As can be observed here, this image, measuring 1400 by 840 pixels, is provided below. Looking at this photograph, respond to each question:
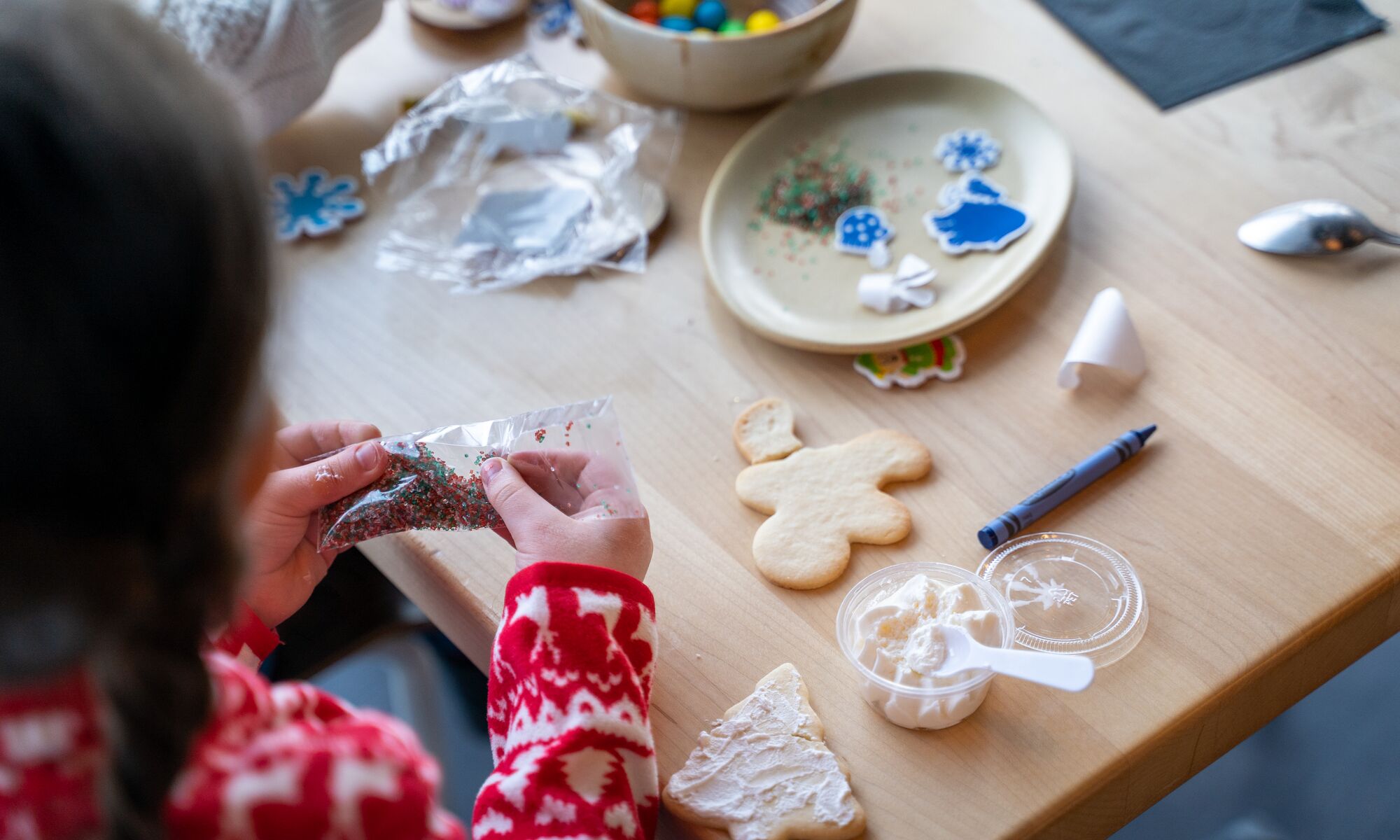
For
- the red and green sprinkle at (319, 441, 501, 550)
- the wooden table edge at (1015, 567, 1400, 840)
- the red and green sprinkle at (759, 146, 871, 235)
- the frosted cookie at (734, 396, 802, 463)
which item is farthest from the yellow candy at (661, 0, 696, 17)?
the wooden table edge at (1015, 567, 1400, 840)

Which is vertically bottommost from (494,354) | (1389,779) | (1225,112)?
(1389,779)

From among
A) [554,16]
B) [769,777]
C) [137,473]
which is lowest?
[769,777]

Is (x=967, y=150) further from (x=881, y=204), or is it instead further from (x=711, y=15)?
(x=711, y=15)

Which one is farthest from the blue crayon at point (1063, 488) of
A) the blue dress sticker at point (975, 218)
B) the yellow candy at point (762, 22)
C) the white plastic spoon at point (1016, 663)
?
the yellow candy at point (762, 22)

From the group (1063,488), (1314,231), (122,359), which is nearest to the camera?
(122,359)

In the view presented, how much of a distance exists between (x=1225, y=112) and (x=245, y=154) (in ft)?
3.12

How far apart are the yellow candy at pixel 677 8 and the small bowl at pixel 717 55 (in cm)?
9

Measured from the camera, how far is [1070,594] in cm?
73

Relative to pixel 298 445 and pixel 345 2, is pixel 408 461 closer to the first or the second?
pixel 298 445

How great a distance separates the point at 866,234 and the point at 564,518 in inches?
16.7

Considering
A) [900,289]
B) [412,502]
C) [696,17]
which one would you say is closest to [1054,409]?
[900,289]

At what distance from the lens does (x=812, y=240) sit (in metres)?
0.99

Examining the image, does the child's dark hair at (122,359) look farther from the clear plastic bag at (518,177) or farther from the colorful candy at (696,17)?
the colorful candy at (696,17)

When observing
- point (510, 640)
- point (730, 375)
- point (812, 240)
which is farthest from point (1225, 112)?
point (510, 640)
